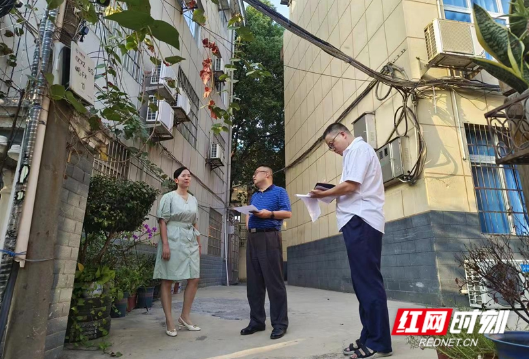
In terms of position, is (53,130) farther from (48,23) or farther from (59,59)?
(48,23)

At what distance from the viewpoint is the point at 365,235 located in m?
2.13

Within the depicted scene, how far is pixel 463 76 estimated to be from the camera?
5023mm

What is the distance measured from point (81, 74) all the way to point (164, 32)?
1.40 metres

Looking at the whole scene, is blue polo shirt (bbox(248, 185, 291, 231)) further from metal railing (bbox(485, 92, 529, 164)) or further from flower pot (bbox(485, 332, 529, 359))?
flower pot (bbox(485, 332, 529, 359))

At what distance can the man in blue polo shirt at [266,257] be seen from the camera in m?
2.85

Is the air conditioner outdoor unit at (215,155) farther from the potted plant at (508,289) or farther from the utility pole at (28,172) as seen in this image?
the potted plant at (508,289)

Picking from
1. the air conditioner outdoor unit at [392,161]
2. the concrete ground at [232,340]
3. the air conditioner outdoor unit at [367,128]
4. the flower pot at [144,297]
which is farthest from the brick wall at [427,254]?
the flower pot at [144,297]

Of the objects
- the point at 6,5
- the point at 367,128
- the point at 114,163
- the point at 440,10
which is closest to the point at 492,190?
the point at 367,128

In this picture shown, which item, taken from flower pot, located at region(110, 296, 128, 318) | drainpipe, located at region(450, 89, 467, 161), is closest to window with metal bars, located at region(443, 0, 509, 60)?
drainpipe, located at region(450, 89, 467, 161)

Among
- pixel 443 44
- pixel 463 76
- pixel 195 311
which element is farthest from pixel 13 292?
pixel 463 76

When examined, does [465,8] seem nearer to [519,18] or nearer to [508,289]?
[519,18]

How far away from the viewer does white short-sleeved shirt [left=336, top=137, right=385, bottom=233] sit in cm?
218

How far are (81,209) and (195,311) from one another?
217cm

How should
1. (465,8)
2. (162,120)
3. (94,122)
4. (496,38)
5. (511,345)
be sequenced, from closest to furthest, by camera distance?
(511,345) < (94,122) < (496,38) < (465,8) < (162,120)
